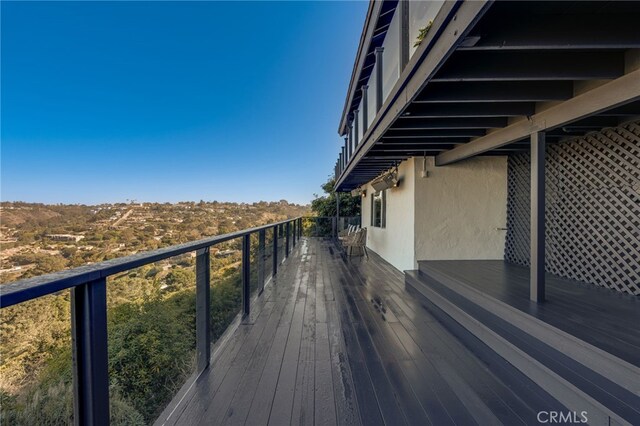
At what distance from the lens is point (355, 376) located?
2.23 m

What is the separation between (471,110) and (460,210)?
263cm

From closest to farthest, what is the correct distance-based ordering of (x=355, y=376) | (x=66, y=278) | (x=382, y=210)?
(x=66, y=278) → (x=355, y=376) → (x=382, y=210)

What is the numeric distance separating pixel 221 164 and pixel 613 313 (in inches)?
1137

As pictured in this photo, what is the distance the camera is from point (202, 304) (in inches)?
91.3

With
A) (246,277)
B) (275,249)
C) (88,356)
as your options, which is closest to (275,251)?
(275,249)

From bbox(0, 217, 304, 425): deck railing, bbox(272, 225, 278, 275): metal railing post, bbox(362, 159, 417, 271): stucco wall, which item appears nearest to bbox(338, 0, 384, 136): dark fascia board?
bbox(362, 159, 417, 271): stucco wall

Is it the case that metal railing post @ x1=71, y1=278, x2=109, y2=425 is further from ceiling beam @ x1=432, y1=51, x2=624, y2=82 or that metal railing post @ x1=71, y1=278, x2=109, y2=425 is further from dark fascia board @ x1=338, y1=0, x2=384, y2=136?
dark fascia board @ x1=338, y1=0, x2=384, y2=136

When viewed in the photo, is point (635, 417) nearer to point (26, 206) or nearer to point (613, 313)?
point (613, 313)

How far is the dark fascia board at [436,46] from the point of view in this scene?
1.66 meters

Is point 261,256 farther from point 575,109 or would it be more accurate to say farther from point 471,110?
point 575,109

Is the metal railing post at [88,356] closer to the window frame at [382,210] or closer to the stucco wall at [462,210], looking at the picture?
the stucco wall at [462,210]

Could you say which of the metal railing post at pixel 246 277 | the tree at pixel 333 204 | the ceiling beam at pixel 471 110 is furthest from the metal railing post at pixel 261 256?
the tree at pixel 333 204

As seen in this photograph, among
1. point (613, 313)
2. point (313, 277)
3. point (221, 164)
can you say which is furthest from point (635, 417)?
point (221, 164)

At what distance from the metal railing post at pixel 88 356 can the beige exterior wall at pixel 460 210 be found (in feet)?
15.8
